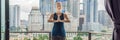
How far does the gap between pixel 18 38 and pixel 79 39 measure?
99 cm

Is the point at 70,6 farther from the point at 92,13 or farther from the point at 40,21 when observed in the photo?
the point at 40,21

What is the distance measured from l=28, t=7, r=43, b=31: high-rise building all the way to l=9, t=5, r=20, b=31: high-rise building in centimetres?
18

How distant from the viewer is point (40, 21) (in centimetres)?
281

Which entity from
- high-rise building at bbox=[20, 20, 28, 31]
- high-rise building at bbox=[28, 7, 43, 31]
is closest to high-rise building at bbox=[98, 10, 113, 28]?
high-rise building at bbox=[28, 7, 43, 31]

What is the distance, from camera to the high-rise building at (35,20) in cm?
276

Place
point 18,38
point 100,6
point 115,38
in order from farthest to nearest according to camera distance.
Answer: point 18,38, point 100,6, point 115,38

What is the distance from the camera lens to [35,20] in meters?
2.81

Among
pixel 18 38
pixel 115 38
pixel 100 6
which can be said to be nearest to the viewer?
pixel 115 38

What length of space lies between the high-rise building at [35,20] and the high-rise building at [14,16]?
0.18 m

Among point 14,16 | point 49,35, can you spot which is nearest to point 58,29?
point 49,35

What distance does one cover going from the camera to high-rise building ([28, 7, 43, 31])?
2.76 metres

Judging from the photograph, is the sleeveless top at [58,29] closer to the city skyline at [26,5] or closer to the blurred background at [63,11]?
the blurred background at [63,11]

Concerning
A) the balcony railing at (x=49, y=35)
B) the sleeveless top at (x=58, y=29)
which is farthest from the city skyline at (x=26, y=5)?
the sleeveless top at (x=58, y=29)

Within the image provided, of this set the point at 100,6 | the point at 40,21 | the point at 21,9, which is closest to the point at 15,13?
the point at 21,9
